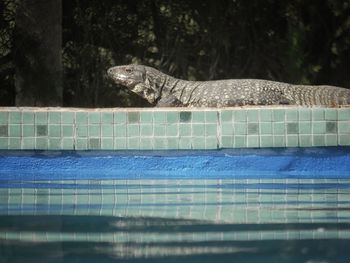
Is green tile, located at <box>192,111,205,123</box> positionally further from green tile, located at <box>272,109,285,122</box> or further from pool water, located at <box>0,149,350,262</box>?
green tile, located at <box>272,109,285,122</box>

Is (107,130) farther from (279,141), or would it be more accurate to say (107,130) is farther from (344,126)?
(344,126)

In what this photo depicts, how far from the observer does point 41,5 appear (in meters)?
10.2

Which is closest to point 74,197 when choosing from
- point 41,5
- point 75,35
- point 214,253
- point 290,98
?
point 214,253

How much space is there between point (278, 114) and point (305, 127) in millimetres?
261

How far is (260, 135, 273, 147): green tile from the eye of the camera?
686cm

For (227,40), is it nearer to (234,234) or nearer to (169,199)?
(169,199)

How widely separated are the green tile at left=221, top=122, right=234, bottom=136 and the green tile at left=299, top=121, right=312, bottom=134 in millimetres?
607

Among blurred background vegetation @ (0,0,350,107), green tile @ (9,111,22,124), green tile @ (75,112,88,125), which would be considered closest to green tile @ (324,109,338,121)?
green tile @ (75,112,88,125)

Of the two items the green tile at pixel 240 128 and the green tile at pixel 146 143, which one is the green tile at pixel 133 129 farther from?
the green tile at pixel 240 128

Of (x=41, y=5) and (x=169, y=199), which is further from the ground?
(x=41, y=5)

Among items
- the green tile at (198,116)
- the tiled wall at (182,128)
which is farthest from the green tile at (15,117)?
the green tile at (198,116)

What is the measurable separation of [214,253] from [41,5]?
24.5 ft

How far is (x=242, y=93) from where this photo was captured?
8234 mm

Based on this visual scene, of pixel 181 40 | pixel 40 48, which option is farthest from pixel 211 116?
pixel 181 40
